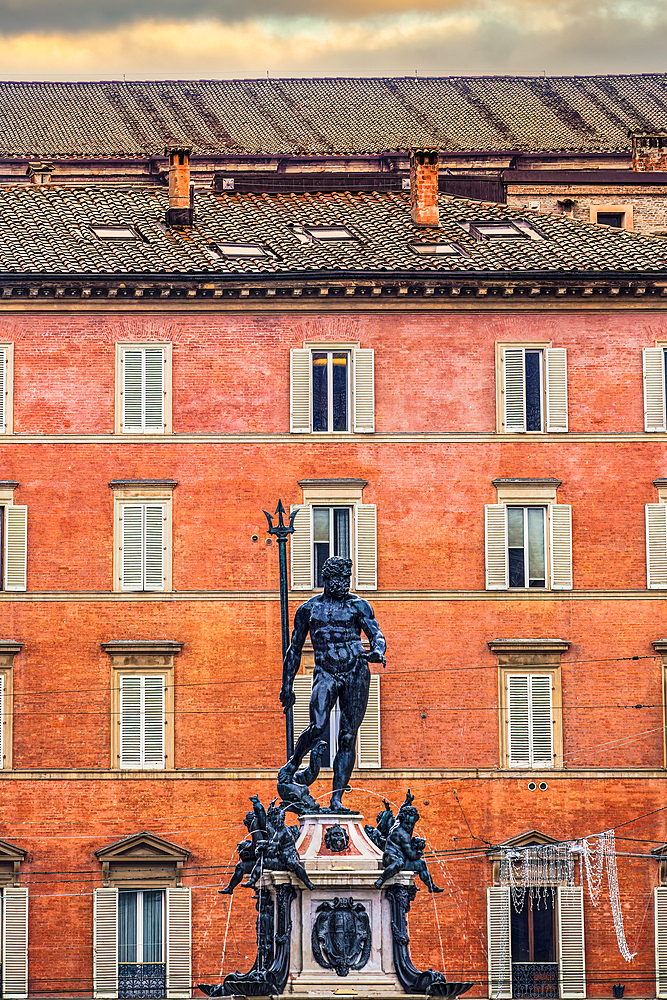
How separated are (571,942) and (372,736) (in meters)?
6.61

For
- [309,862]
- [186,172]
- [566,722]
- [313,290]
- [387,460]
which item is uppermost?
[186,172]

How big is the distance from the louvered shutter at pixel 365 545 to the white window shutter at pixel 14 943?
10.7 meters

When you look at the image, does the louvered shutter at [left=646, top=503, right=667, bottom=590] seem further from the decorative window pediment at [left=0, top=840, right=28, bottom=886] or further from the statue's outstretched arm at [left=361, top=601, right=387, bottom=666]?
the statue's outstretched arm at [left=361, top=601, right=387, bottom=666]

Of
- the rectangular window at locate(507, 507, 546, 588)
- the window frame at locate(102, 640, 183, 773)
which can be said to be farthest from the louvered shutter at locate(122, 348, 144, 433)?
the rectangular window at locate(507, 507, 546, 588)

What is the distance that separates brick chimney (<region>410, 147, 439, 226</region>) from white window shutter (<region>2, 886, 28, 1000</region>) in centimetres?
2115

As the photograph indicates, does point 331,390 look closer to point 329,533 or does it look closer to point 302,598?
point 329,533

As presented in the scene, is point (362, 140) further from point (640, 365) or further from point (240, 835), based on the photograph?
point (240, 835)

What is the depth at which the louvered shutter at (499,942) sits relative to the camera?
2188 inches

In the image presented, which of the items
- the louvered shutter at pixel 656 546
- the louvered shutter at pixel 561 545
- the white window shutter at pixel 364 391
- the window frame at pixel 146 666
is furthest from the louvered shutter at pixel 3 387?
the louvered shutter at pixel 656 546

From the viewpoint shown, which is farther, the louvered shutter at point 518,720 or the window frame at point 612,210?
the window frame at point 612,210

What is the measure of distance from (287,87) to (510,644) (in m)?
44.9

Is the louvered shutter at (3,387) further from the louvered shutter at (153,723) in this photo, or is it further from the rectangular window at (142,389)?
the louvered shutter at (153,723)

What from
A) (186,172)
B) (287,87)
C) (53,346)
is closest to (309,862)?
(53,346)

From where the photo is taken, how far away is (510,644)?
188ft
